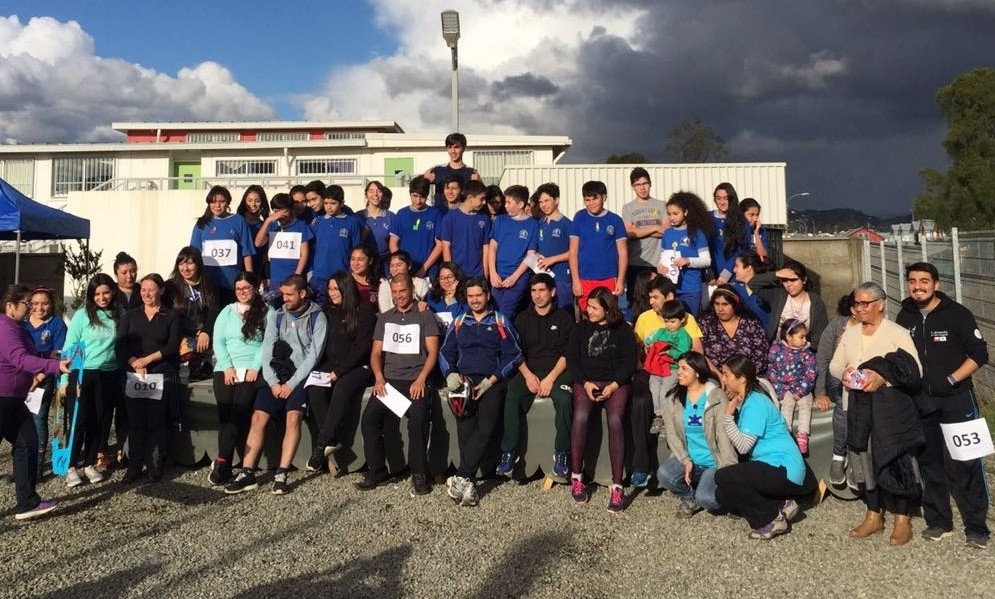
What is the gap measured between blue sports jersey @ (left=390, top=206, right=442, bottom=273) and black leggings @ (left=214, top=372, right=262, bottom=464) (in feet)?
6.86

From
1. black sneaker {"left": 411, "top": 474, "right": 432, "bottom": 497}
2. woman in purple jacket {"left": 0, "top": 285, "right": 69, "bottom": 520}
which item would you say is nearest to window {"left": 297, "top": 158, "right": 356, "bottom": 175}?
woman in purple jacket {"left": 0, "top": 285, "right": 69, "bottom": 520}

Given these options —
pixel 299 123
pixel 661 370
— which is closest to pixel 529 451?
pixel 661 370

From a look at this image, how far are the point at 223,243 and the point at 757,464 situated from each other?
202 inches

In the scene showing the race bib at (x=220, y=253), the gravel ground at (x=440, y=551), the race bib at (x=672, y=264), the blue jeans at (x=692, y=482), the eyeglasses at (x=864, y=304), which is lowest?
the gravel ground at (x=440, y=551)

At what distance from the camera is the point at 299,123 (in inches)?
1248

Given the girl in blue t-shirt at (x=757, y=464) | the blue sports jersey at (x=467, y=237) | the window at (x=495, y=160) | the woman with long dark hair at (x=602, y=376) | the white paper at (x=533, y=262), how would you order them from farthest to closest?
the window at (x=495, y=160) < the blue sports jersey at (x=467, y=237) < the white paper at (x=533, y=262) < the woman with long dark hair at (x=602, y=376) < the girl in blue t-shirt at (x=757, y=464)

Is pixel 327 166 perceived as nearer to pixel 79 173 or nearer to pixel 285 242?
pixel 79 173

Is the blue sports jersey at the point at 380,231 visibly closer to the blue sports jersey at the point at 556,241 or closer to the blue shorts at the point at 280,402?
the blue sports jersey at the point at 556,241

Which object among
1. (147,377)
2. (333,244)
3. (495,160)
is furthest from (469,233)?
(495,160)

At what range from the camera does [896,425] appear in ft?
13.1

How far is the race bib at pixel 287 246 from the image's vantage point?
6.41 m

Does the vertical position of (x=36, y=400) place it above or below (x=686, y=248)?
below

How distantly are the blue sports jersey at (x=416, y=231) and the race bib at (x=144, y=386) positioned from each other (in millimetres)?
2541

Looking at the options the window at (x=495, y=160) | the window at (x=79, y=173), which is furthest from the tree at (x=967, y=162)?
the window at (x=79, y=173)
